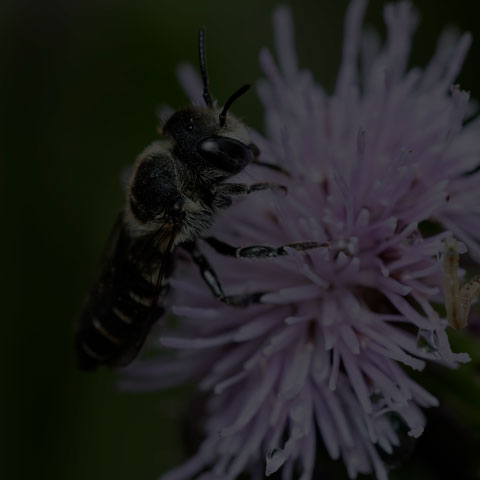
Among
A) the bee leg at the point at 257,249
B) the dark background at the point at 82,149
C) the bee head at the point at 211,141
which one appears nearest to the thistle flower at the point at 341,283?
the bee leg at the point at 257,249

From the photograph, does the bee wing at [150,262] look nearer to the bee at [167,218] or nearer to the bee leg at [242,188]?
the bee at [167,218]

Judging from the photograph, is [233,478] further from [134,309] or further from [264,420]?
[134,309]

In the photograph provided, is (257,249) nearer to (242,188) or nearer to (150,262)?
(242,188)

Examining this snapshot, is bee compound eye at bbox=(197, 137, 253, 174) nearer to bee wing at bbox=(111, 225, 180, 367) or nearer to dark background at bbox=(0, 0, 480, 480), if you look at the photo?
bee wing at bbox=(111, 225, 180, 367)

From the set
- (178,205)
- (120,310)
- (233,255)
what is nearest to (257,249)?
(233,255)

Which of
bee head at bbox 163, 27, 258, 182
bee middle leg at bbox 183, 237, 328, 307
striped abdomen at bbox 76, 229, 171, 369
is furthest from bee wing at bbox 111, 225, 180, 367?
bee head at bbox 163, 27, 258, 182

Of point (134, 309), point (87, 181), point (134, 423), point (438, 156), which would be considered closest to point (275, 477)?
point (134, 309)
